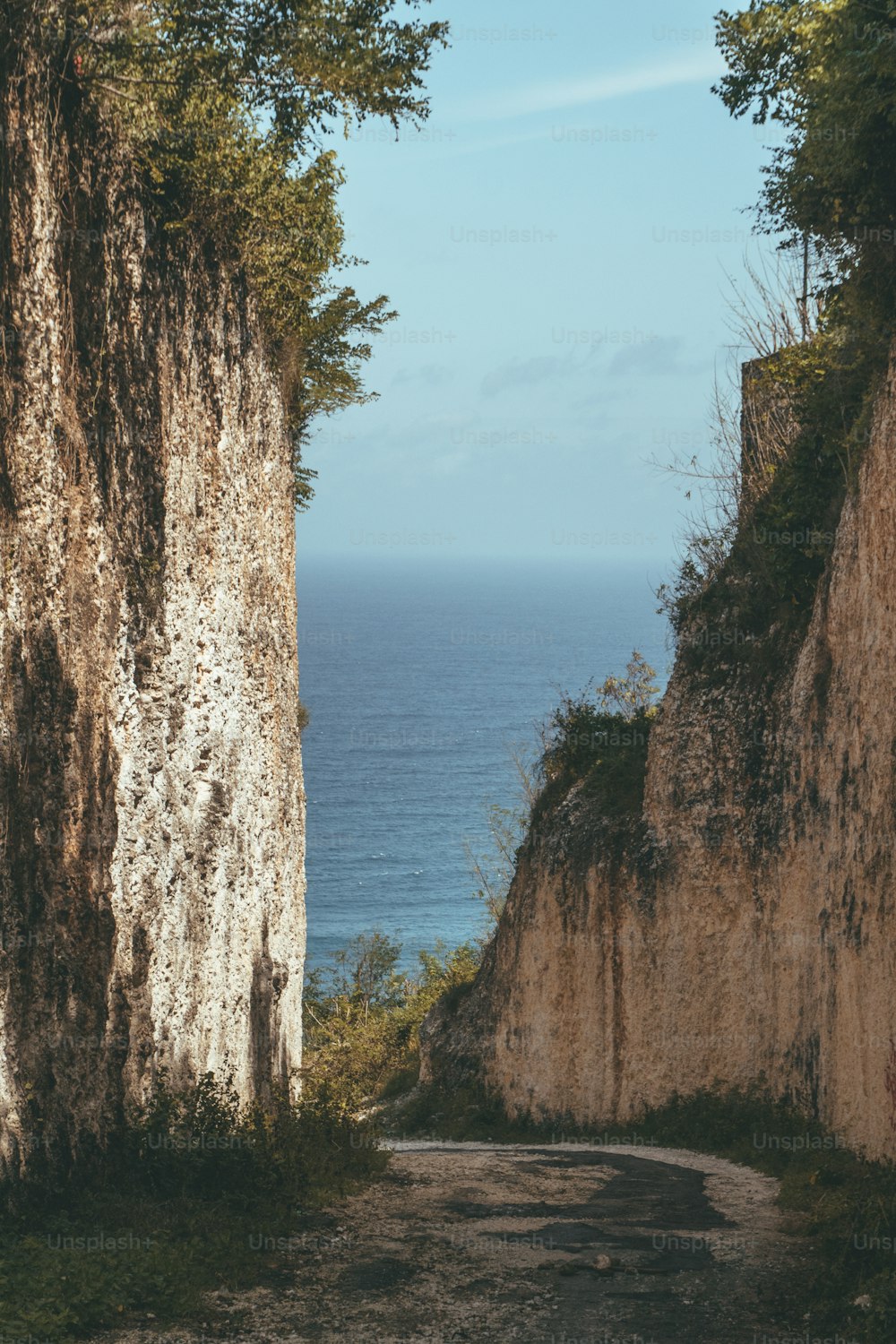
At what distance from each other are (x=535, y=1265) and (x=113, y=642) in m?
8.33

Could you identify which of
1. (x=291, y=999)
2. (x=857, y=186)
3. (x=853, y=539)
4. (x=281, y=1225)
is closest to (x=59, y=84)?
(x=857, y=186)

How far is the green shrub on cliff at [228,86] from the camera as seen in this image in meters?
14.9

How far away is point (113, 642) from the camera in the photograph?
1570 centimetres

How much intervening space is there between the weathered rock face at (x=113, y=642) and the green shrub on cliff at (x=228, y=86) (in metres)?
0.54

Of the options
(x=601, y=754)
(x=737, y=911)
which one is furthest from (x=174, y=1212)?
(x=601, y=754)

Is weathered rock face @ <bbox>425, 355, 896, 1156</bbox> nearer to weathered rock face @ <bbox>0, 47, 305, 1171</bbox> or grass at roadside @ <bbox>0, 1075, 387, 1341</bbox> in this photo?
grass at roadside @ <bbox>0, 1075, 387, 1341</bbox>

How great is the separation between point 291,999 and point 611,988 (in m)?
6.10

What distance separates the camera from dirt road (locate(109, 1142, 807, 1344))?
11227mm

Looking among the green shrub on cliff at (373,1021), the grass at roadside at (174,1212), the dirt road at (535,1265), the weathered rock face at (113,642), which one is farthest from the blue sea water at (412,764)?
the grass at roadside at (174,1212)

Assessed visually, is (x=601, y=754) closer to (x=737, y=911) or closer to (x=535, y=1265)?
(x=737, y=911)

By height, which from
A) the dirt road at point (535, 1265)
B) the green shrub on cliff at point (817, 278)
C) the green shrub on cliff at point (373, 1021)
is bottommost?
the green shrub on cliff at point (373, 1021)

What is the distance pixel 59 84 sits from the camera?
1458 cm

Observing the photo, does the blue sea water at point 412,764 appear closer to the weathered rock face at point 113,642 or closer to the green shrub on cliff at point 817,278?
the green shrub on cliff at point 817,278

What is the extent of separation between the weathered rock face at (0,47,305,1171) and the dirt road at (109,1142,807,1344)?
3.49 meters
